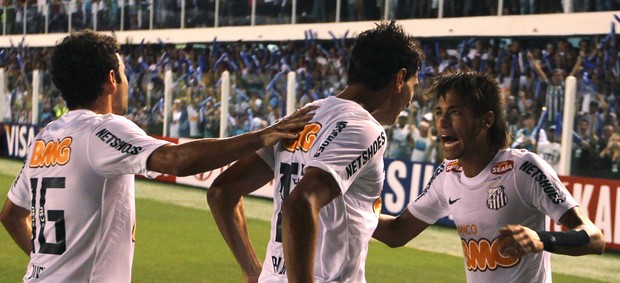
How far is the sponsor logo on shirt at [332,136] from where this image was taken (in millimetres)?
3584

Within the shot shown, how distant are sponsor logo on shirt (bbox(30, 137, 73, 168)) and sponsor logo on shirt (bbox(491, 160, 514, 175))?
1.81 m

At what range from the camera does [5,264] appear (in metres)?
10.4

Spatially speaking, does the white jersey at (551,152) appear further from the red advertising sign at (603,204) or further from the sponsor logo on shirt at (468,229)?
the sponsor logo on shirt at (468,229)

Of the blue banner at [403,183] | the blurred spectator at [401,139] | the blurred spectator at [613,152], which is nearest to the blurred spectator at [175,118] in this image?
the blurred spectator at [401,139]

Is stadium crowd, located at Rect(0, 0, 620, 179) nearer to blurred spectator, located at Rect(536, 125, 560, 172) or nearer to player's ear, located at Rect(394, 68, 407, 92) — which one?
blurred spectator, located at Rect(536, 125, 560, 172)

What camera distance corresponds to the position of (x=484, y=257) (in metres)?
4.44

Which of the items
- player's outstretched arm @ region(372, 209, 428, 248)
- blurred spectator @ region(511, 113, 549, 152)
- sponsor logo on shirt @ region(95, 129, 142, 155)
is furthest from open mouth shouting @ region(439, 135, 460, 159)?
blurred spectator @ region(511, 113, 549, 152)

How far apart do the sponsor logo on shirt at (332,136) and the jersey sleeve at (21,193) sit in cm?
152

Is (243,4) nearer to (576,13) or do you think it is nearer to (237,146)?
(576,13)

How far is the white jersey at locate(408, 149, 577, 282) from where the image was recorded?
14.0 ft

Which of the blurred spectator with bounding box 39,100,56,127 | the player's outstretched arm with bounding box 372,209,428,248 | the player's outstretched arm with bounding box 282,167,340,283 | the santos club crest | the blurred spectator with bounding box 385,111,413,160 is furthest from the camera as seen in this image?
the blurred spectator with bounding box 39,100,56,127

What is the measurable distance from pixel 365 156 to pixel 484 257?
3.55ft

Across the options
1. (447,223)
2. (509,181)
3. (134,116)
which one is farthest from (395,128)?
(509,181)

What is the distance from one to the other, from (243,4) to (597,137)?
15947 mm
